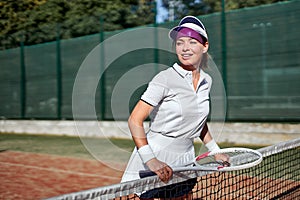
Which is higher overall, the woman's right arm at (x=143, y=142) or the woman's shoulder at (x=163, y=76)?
the woman's shoulder at (x=163, y=76)

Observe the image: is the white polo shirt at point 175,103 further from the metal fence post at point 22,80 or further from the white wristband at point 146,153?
the metal fence post at point 22,80

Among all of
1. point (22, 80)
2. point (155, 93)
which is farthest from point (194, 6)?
point (155, 93)

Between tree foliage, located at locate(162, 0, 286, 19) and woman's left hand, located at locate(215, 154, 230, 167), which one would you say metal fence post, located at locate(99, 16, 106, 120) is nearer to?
tree foliage, located at locate(162, 0, 286, 19)

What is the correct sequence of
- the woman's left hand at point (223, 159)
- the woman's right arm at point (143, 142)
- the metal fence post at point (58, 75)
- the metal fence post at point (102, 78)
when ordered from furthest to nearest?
1. the metal fence post at point (58, 75)
2. the metal fence post at point (102, 78)
3. the woman's left hand at point (223, 159)
4. the woman's right arm at point (143, 142)

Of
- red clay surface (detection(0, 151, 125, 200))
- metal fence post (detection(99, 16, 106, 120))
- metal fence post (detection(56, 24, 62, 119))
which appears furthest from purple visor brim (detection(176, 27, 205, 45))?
metal fence post (detection(56, 24, 62, 119))

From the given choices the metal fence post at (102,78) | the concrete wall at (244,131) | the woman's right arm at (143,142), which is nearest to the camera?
the woman's right arm at (143,142)

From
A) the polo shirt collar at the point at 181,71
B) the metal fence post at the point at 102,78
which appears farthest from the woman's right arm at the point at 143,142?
the metal fence post at the point at 102,78

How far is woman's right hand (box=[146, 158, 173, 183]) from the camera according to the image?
6.30 ft

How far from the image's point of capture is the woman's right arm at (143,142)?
75.0 inches

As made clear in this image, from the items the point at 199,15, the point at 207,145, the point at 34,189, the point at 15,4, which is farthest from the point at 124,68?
the point at 15,4

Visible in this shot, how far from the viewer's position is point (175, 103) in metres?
2.01

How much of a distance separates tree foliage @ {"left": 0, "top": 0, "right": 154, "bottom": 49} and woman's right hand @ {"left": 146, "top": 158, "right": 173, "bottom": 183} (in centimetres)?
972

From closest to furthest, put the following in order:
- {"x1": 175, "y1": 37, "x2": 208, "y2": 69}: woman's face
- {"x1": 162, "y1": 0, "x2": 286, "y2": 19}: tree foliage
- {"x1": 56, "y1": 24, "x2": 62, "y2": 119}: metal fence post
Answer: {"x1": 175, "y1": 37, "x2": 208, "y2": 69}: woman's face
{"x1": 162, "y1": 0, "x2": 286, "y2": 19}: tree foliage
{"x1": 56, "y1": 24, "x2": 62, "y2": 119}: metal fence post

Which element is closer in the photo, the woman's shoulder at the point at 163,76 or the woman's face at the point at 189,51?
the woman's shoulder at the point at 163,76
